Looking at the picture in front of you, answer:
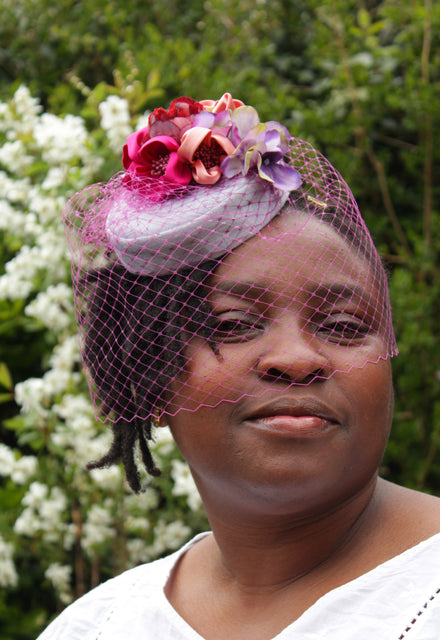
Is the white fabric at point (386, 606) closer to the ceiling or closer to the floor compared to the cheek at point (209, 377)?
closer to the floor

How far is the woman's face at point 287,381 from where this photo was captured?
1563mm

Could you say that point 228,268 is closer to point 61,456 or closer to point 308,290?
point 308,290

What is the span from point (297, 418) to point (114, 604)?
0.96 meters

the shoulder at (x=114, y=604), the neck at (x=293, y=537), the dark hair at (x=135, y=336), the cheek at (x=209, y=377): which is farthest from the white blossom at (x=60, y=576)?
the cheek at (x=209, y=377)

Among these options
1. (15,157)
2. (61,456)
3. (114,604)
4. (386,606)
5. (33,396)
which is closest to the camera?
(386,606)

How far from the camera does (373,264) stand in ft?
6.30

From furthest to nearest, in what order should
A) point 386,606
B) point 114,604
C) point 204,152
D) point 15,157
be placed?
point 15,157 → point 114,604 → point 204,152 → point 386,606

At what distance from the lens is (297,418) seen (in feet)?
5.14

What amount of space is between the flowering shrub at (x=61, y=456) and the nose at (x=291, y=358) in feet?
5.18

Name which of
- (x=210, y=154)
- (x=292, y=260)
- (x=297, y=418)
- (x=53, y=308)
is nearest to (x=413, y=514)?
(x=297, y=418)

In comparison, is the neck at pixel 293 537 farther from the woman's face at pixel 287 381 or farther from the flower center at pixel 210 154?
the flower center at pixel 210 154

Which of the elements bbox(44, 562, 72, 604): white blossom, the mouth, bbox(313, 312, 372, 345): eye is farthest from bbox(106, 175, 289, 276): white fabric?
bbox(44, 562, 72, 604): white blossom

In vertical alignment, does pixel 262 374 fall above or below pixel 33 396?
above

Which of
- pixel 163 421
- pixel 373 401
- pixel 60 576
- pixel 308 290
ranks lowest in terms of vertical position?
pixel 60 576
